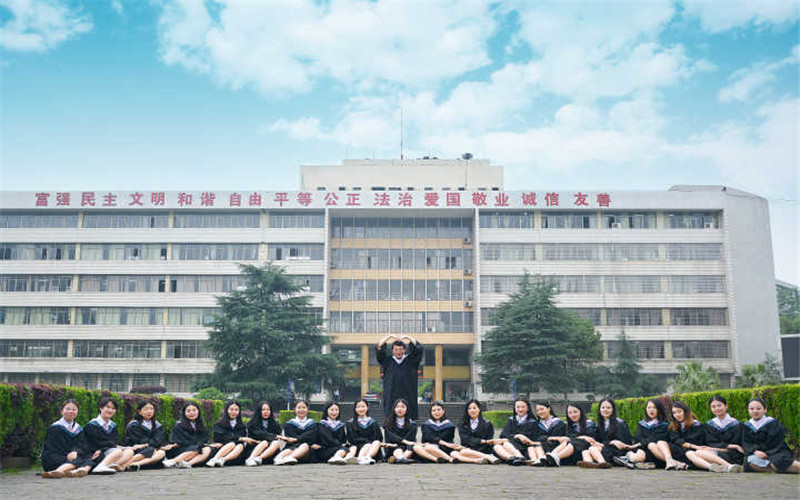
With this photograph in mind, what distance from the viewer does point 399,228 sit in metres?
39.6

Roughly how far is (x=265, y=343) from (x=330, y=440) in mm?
20485

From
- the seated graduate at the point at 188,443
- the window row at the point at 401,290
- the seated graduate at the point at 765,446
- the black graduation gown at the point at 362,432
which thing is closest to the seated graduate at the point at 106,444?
the seated graduate at the point at 188,443

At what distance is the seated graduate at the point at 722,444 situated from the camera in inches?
304

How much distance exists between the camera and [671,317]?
37.6m

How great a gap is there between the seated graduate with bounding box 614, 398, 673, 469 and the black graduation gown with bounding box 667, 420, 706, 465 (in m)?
0.09

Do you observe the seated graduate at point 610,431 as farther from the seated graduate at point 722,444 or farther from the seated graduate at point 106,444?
the seated graduate at point 106,444

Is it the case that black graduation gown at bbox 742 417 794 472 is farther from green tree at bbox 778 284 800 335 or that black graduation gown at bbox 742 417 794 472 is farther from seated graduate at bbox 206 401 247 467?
green tree at bbox 778 284 800 335

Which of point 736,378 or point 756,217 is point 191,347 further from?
point 756,217

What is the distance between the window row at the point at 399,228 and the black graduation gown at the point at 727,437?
31.4 meters

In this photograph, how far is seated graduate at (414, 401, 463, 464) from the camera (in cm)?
843

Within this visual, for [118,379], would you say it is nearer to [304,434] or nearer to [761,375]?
[761,375]

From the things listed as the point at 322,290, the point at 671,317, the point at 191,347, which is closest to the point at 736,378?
the point at 671,317

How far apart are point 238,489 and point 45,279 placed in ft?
122

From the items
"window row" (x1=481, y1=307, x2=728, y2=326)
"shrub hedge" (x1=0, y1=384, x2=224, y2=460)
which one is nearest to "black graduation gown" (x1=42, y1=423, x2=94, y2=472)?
"shrub hedge" (x1=0, y1=384, x2=224, y2=460)
